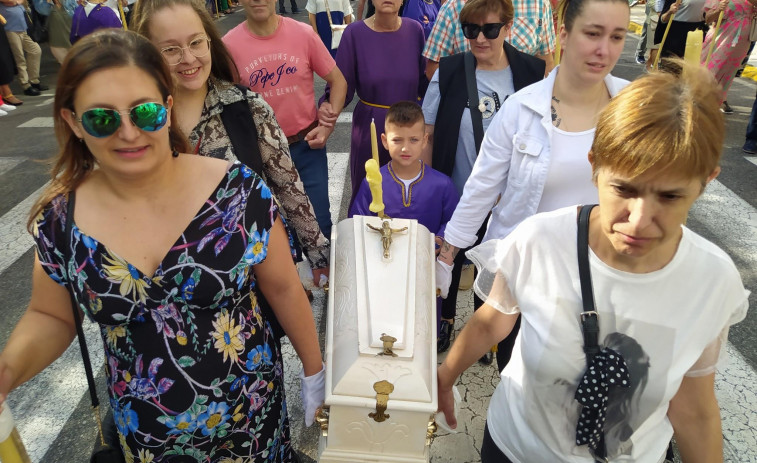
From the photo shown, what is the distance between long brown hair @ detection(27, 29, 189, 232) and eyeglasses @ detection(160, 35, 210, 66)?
0.60 m

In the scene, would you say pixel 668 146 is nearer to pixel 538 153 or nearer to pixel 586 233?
pixel 586 233

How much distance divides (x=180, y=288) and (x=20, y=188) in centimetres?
554

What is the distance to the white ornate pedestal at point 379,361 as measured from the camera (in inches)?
67.1

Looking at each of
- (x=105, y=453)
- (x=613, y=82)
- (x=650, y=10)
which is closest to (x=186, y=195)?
(x=105, y=453)

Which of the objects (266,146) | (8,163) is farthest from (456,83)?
(8,163)

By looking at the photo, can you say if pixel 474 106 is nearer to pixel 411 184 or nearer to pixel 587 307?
pixel 411 184

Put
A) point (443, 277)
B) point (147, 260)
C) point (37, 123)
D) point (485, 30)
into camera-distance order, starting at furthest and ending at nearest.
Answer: point (37, 123)
point (485, 30)
point (443, 277)
point (147, 260)

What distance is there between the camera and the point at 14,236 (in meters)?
4.91

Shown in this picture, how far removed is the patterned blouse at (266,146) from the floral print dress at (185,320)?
1.98ft

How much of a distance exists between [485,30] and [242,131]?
4.83 feet

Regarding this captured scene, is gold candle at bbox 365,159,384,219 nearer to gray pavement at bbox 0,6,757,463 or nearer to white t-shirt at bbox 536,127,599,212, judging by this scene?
white t-shirt at bbox 536,127,599,212

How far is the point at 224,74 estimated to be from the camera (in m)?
2.40

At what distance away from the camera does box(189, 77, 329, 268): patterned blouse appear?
222cm

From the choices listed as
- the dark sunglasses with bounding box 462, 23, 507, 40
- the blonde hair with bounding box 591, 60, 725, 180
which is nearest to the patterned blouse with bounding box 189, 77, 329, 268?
the dark sunglasses with bounding box 462, 23, 507, 40
